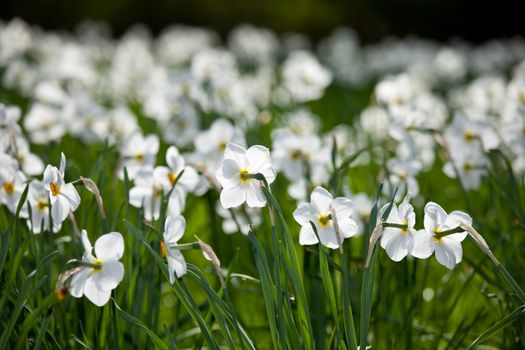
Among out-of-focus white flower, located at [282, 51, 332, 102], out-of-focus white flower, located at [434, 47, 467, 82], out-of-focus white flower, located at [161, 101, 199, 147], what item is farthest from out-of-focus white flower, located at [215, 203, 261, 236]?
out-of-focus white flower, located at [434, 47, 467, 82]

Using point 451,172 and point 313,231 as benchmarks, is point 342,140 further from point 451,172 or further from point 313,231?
point 313,231

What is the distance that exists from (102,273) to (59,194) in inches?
9.1

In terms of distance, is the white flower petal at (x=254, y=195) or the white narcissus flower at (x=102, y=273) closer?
the white narcissus flower at (x=102, y=273)

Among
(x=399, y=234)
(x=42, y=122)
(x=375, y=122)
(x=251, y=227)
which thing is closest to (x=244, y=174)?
(x=251, y=227)

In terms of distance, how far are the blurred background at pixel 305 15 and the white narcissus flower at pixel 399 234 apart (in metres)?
10.1

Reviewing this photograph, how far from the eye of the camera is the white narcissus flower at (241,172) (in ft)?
A: 4.35

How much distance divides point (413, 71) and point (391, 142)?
2.75 m

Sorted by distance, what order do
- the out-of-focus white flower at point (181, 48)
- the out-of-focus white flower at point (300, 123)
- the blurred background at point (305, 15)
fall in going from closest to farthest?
the out-of-focus white flower at point (300, 123) → the out-of-focus white flower at point (181, 48) → the blurred background at point (305, 15)

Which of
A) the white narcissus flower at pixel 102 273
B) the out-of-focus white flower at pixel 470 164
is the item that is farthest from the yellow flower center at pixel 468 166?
the white narcissus flower at pixel 102 273

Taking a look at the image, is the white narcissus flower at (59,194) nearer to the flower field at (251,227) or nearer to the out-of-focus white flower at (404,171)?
the flower field at (251,227)

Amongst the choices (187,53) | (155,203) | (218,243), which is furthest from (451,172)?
(187,53)

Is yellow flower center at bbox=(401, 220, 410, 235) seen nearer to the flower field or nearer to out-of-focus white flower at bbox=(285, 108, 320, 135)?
the flower field

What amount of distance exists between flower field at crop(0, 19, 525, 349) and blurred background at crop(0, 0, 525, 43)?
23.2 feet

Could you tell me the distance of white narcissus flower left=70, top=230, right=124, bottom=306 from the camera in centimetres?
118
